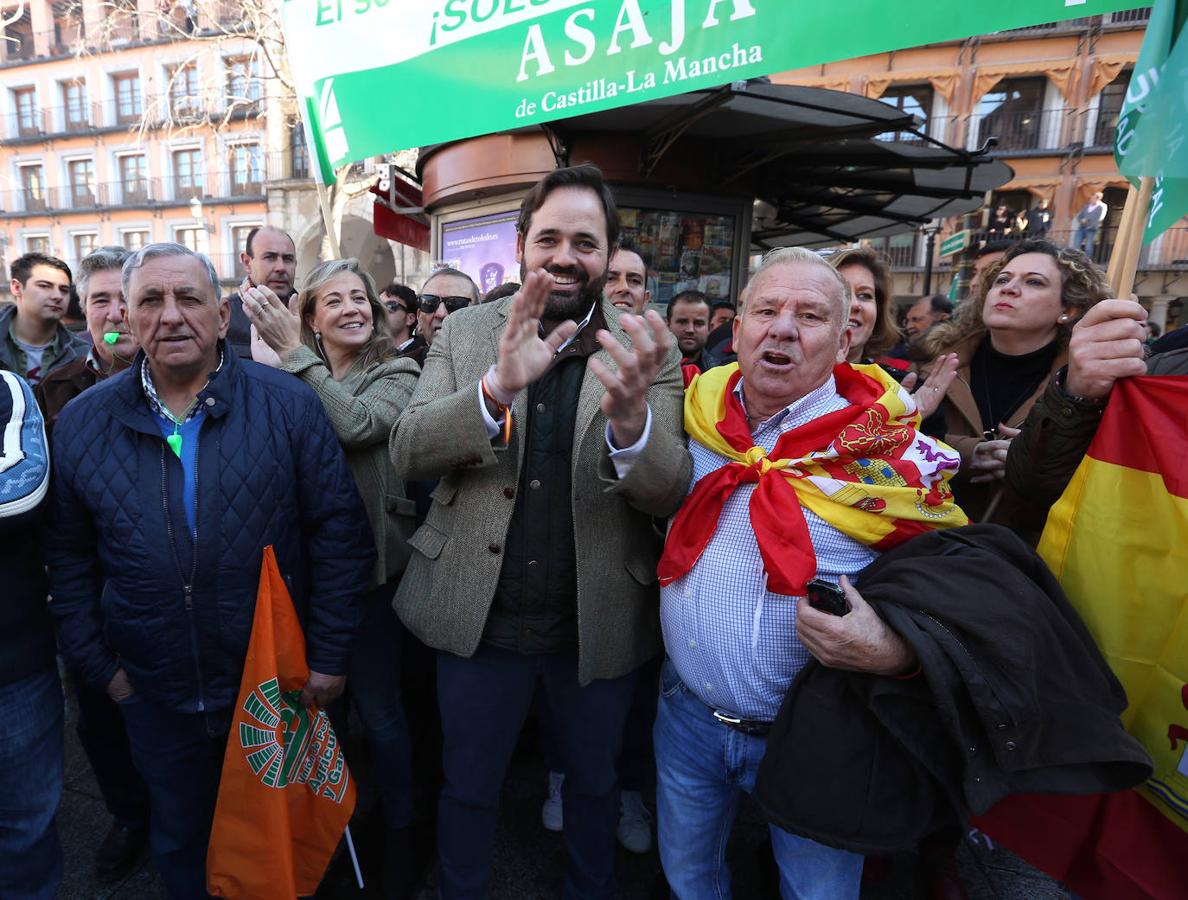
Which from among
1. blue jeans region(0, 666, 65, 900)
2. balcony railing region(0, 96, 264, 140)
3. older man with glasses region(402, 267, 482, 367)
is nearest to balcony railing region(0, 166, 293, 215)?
balcony railing region(0, 96, 264, 140)

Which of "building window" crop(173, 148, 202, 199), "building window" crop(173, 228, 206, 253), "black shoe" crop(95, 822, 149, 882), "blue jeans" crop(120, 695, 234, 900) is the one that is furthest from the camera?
"building window" crop(173, 148, 202, 199)

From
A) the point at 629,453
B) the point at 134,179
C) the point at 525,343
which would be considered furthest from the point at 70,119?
the point at 629,453

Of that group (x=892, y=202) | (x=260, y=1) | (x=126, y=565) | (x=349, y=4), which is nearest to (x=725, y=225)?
(x=892, y=202)

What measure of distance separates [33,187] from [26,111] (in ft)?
12.7

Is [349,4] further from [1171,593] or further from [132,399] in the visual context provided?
[1171,593]

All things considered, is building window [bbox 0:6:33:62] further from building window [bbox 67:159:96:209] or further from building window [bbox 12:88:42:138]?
building window [bbox 67:159:96:209]

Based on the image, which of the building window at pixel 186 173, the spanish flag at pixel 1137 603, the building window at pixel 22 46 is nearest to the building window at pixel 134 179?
the building window at pixel 186 173

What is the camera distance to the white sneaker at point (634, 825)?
2.46 metres

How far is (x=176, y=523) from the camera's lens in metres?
1.71

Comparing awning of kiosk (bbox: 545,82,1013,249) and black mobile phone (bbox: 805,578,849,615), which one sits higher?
awning of kiosk (bbox: 545,82,1013,249)

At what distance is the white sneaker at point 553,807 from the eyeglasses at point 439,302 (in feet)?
9.01

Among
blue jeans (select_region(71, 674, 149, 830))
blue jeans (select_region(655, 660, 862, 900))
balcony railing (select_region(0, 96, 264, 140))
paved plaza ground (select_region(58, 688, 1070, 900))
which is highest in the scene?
balcony railing (select_region(0, 96, 264, 140))

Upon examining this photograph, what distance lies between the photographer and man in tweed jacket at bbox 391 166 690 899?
162cm

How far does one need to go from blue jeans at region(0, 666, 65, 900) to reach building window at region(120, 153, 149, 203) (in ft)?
115
